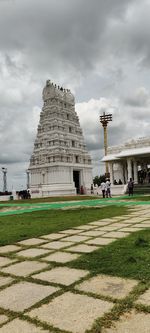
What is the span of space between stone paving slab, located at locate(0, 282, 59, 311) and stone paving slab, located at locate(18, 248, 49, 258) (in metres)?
1.32

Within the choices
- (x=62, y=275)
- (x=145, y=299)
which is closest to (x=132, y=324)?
(x=145, y=299)

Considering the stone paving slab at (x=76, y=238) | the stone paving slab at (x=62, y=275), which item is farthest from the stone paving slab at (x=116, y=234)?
the stone paving slab at (x=62, y=275)

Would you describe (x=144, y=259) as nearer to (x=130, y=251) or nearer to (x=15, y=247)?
(x=130, y=251)

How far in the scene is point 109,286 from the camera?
10.3 ft

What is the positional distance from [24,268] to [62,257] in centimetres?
65

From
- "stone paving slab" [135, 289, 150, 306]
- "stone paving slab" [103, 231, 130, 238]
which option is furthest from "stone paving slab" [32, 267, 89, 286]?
"stone paving slab" [103, 231, 130, 238]

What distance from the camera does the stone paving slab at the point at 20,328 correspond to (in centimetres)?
233

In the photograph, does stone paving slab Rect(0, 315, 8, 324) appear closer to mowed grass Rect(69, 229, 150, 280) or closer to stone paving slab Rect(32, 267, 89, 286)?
stone paving slab Rect(32, 267, 89, 286)

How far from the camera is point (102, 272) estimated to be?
11.8ft

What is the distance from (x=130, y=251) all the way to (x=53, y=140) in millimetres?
36504

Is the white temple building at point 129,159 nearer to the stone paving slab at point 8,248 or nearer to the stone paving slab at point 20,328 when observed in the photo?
the stone paving slab at point 8,248

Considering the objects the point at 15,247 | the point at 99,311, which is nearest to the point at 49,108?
the point at 15,247

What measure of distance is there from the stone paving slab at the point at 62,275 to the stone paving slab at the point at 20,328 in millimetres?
879

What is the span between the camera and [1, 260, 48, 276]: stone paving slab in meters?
3.83
